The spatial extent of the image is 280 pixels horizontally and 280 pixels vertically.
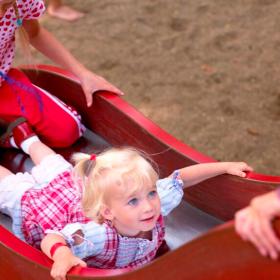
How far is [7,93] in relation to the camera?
4.46 ft

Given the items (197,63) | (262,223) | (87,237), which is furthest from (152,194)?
(197,63)

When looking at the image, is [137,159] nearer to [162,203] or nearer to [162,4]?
[162,203]

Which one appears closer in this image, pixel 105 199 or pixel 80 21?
pixel 105 199

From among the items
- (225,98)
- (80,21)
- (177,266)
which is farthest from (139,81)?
(177,266)

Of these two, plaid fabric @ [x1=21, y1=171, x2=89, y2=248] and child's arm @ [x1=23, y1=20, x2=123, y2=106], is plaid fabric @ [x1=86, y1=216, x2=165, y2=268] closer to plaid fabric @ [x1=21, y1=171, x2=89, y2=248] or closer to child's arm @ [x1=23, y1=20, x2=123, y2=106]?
plaid fabric @ [x1=21, y1=171, x2=89, y2=248]

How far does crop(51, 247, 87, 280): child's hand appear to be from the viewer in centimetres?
93

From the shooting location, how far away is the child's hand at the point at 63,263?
0.93 meters

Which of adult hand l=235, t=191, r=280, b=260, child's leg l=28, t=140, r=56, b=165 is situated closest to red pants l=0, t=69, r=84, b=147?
child's leg l=28, t=140, r=56, b=165

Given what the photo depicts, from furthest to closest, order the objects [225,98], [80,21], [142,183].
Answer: [80,21] < [225,98] < [142,183]

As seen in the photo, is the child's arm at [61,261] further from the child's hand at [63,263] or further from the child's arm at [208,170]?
the child's arm at [208,170]

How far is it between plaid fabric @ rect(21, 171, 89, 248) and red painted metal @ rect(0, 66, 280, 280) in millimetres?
99

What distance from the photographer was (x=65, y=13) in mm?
2207

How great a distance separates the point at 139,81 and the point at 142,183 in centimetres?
95

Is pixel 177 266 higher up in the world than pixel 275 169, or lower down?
higher up
